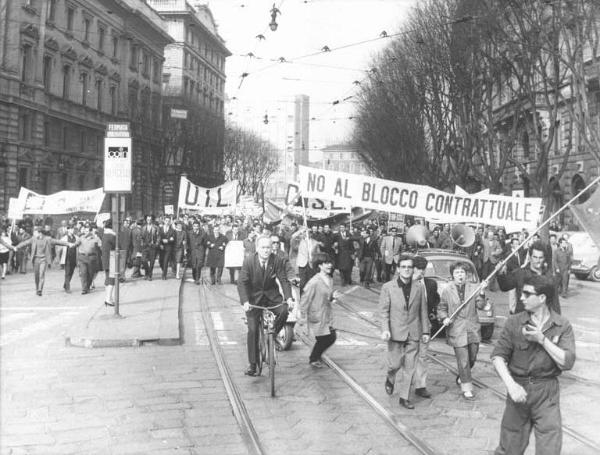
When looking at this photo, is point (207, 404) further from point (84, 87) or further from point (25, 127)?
point (84, 87)

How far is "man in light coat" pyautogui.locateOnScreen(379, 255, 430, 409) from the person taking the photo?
6977 millimetres

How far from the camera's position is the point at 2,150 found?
34.2 metres

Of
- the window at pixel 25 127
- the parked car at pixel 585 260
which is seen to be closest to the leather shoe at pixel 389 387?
the parked car at pixel 585 260

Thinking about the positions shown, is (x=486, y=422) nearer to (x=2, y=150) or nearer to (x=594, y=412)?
(x=594, y=412)

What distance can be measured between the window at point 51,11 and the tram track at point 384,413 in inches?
1456

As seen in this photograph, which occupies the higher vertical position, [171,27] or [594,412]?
[171,27]

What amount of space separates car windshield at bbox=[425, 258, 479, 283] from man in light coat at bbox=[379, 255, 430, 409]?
510 centimetres

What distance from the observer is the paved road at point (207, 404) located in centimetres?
541

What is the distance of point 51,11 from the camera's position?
1581 inches

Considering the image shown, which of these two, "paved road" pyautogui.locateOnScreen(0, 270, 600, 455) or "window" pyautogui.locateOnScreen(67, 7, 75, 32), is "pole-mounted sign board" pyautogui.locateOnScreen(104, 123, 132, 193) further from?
"window" pyautogui.locateOnScreen(67, 7, 75, 32)

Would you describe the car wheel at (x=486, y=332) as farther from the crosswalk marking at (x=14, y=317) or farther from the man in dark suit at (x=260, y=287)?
the crosswalk marking at (x=14, y=317)

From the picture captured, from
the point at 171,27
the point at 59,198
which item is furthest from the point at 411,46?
the point at 171,27

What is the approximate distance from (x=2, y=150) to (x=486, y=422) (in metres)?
33.2

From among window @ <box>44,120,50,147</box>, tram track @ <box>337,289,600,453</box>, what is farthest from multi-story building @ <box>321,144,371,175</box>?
tram track @ <box>337,289,600,453</box>
